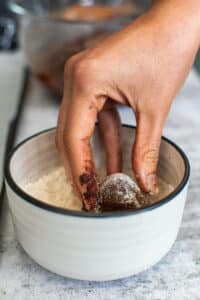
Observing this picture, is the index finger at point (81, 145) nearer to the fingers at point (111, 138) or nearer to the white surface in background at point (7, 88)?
the fingers at point (111, 138)

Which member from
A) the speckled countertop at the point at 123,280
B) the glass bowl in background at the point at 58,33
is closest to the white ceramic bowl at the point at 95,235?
the speckled countertop at the point at 123,280

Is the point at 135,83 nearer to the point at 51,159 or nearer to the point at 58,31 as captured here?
the point at 51,159

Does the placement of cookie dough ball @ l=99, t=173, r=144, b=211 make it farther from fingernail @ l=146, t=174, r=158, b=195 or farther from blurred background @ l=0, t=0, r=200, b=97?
blurred background @ l=0, t=0, r=200, b=97

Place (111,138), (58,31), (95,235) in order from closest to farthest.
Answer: (95,235), (111,138), (58,31)

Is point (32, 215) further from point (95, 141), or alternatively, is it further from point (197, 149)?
point (197, 149)

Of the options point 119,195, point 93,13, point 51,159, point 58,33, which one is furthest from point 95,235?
point 93,13
